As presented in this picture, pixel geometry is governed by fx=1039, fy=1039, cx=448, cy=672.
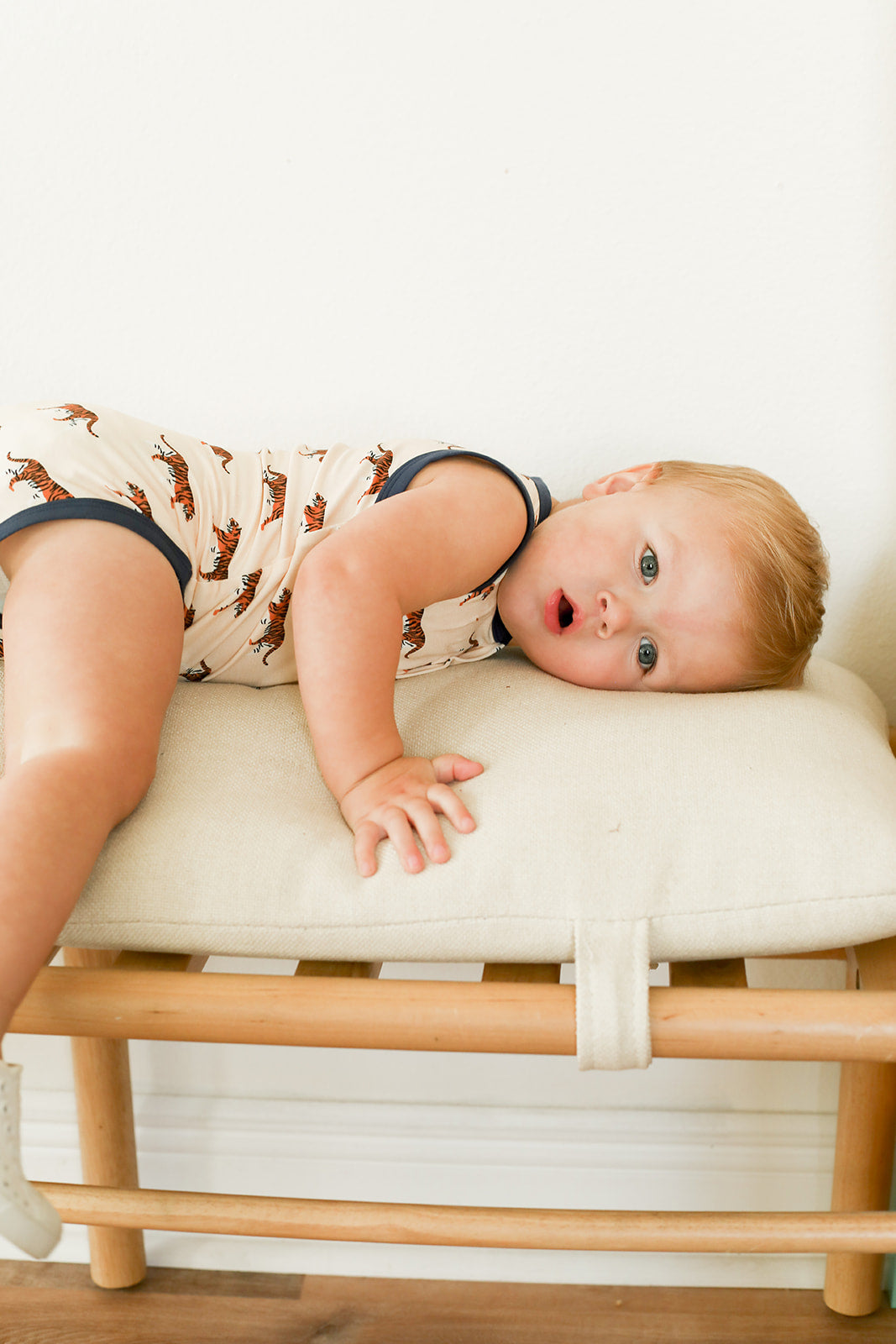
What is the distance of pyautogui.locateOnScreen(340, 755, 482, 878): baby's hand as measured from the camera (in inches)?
23.0

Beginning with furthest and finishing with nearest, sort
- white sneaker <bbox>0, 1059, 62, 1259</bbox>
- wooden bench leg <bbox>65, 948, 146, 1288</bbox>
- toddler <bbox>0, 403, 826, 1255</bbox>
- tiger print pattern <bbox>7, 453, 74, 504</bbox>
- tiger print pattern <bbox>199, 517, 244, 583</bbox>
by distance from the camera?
Answer: wooden bench leg <bbox>65, 948, 146, 1288</bbox>
tiger print pattern <bbox>199, 517, 244, 583</bbox>
tiger print pattern <bbox>7, 453, 74, 504</bbox>
toddler <bbox>0, 403, 826, 1255</bbox>
white sneaker <bbox>0, 1059, 62, 1259</bbox>

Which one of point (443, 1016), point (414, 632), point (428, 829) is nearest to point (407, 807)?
point (428, 829)

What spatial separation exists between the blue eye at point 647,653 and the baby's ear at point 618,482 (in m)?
0.14

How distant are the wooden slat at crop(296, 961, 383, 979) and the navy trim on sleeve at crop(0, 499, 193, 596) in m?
0.31

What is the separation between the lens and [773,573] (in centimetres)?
76

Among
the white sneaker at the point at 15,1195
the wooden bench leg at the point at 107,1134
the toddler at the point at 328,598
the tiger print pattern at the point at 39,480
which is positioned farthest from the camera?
the wooden bench leg at the point at 107,1134

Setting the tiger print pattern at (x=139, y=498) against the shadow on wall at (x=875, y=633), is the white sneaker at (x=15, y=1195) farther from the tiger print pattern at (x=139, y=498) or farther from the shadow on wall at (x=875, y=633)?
the shadow on wall at (x=875, y=633)

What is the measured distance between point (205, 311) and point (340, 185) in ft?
0.55

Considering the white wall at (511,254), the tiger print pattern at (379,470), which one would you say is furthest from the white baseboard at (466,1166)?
the tiger print pattern at (379,470)

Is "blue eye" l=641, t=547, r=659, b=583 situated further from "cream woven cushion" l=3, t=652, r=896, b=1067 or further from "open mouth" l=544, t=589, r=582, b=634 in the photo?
"cream woven cushion" l=3, t=652, r=896, b=1067

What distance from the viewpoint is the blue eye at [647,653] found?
2.60 feet

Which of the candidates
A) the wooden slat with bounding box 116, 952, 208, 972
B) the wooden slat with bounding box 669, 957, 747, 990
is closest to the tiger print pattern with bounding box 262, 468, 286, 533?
the wooden slat with bounding box 116, 952, 208, 972

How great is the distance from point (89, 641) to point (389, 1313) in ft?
2.36

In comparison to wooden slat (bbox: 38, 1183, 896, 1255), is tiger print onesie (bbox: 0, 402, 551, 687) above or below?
above
